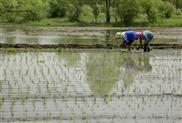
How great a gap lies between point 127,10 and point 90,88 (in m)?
29.6

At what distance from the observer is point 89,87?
11.4 metres

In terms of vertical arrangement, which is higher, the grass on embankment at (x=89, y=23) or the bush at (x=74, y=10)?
the bush at (x=74, y=10)

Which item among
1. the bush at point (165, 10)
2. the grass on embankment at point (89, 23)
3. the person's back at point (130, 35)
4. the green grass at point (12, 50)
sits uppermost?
the person's back at point (130, 35)

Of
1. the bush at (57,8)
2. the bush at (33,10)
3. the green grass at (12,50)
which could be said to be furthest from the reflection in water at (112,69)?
the bush at (57,8)

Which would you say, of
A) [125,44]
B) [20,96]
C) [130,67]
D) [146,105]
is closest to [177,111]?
[146,105]

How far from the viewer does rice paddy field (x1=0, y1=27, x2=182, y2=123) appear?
8.84 metres

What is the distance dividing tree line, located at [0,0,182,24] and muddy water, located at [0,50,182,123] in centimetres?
2319

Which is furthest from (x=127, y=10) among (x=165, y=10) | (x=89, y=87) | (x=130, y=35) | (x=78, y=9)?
(x=89, y=87)

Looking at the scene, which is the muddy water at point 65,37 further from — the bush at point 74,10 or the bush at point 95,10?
the bush at point 95,10

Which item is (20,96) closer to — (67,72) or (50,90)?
(50,90)

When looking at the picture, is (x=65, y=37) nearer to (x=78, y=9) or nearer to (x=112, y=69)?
(x=112, y=69)

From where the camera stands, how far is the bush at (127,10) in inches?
1585

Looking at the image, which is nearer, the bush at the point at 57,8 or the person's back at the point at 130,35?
the person's back at the point at 130,35

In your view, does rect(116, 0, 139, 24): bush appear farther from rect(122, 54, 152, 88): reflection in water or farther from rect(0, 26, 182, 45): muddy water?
rect(122, 54, 152, 88): reflection in water
